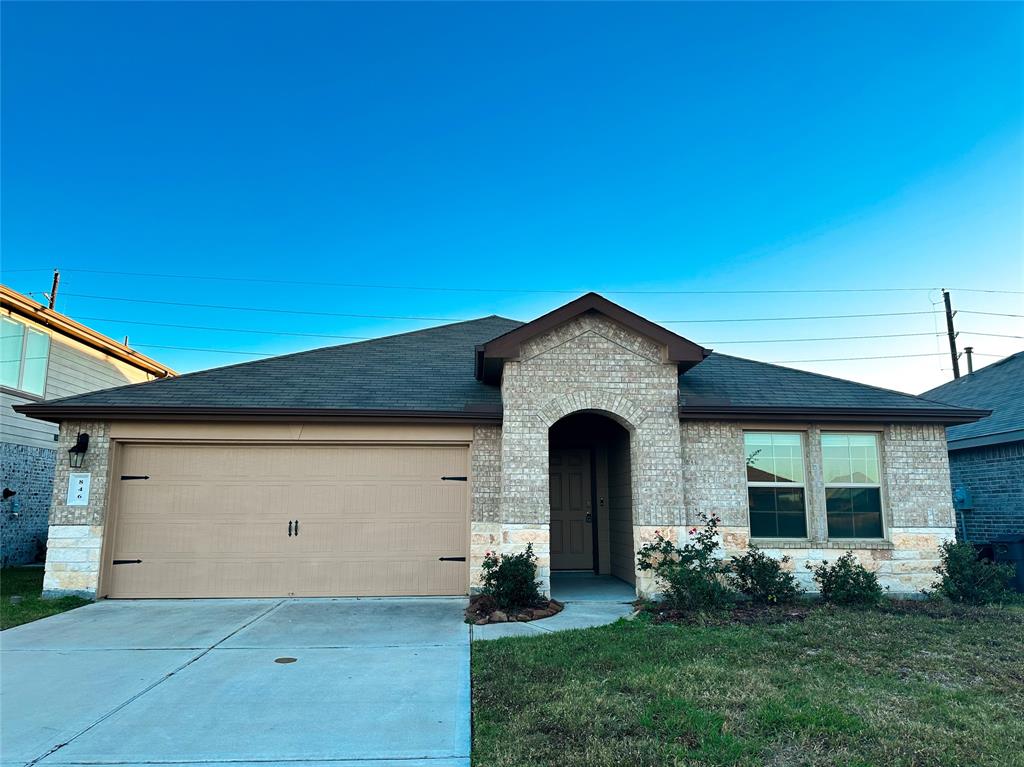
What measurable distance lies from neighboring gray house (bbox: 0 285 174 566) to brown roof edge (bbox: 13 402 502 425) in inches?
226

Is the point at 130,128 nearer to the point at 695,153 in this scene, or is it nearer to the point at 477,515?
the point at 477,515

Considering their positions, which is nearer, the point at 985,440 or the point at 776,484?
the point at 776,484

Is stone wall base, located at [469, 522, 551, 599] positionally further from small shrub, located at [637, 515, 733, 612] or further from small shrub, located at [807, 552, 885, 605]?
small shrub, located at [807, 552, 885, 605]

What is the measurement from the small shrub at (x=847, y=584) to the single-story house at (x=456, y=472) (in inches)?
15.7

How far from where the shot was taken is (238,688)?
5.27 m

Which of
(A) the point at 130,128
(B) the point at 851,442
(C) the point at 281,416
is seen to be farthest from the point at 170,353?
(B) the point at 851,442

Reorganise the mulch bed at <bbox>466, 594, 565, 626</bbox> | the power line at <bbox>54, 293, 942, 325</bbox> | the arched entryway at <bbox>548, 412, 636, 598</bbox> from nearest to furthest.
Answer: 1. the mulch bed at <bbox>466, 594, 565, 626</bbox>
2. the arched entryway at <bbox>548, 412, 636, 598</bbox>
3. the power line at <bbox>54, 293, 942, 325</bbox>

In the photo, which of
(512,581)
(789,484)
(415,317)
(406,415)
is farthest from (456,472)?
(415,317)

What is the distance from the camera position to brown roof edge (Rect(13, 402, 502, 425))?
9.12 metres

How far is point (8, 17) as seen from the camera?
9.40m

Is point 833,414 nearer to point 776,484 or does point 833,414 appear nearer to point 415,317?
point 776,484

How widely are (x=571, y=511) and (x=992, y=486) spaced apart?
847 cm

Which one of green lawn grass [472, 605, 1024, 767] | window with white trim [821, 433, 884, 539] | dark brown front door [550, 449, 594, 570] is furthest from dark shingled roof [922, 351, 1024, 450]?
dark brown front door [550, 449, 594, 570]

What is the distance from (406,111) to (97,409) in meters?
8.52
